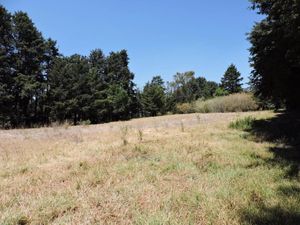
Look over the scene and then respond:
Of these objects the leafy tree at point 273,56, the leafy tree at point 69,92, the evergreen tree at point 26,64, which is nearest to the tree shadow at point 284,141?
the leafy tree at point 273,56

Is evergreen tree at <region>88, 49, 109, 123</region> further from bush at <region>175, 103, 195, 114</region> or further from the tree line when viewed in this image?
bush at <region>175, 103, 195, 114</region>

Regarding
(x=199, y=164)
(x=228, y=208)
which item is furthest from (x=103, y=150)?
(x=228, y=208)

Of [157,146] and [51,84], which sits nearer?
[157,146]

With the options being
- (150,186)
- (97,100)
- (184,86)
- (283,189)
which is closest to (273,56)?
(283,189)

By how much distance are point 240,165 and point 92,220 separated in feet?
11.6

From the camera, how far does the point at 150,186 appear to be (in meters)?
4.33

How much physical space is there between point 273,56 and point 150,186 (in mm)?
9642

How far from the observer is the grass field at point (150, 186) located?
10.8 feet

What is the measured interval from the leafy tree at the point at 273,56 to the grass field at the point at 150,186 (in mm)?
5022

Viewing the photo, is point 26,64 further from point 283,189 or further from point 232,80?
point 232,80

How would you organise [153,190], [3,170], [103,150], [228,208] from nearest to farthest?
[228,208] → [153,190] → [3,170] → [103,150]

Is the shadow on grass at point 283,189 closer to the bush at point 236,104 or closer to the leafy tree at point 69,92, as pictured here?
the bush at point 236,104

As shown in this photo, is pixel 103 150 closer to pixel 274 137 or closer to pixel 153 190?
pixel 153 190

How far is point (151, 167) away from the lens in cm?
551
